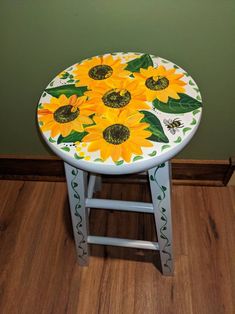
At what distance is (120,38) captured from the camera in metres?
0.87

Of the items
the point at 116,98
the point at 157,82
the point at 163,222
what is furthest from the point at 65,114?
the point at 163,222

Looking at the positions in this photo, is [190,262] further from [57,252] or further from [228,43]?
[228,43]

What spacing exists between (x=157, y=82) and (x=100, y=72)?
5.6 inches

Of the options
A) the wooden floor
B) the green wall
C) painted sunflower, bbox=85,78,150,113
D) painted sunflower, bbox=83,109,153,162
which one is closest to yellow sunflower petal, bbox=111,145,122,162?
painted sunflower, bbox=83,109,153,162

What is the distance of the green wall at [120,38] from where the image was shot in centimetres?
81

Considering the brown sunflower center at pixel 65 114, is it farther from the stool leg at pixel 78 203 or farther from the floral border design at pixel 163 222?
the floral border design at pixel 163 222

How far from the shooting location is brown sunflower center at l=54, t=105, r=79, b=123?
68 centimetres

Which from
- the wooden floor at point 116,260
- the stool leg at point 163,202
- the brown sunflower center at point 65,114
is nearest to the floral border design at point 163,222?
the stool leg at point 163,202

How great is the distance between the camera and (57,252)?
1101mm

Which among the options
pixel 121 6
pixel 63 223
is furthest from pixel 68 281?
pixel 121 6

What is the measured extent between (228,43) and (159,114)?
35 centimetres

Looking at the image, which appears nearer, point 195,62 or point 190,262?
point 195,62

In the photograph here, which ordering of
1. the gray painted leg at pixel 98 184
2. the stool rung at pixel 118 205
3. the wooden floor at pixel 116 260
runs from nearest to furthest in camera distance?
the stool rung at pixel 118 205 → the wooden floor at pixel 116 260 → the gray painted leg at pixel 98 184

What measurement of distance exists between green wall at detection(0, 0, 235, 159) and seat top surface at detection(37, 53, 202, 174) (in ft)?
0.33
